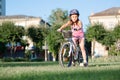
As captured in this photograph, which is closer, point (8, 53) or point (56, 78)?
point (56, 78)

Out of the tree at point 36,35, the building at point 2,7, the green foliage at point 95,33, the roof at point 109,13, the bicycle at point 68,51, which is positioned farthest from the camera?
the building at point 2,7

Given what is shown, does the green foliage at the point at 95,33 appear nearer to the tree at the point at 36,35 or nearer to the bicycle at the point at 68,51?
the tree at the point at 36,35

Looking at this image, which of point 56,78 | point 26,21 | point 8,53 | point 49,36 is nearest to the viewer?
point 56,78

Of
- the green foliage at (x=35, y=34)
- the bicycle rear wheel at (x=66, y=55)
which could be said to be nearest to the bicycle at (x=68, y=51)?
the bicycle rear wheel at (x=66, y=55)

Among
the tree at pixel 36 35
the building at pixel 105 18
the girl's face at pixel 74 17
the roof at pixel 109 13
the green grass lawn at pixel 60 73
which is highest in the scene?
the roof at pixel 109 13

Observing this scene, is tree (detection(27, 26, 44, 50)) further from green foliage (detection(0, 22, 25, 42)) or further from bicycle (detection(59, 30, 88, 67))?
bicycle (detection(59, 30, 88, 67))

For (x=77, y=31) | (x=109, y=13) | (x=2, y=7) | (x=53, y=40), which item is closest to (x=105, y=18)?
(x=109, y=13)

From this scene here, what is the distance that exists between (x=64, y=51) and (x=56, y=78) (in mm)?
3514

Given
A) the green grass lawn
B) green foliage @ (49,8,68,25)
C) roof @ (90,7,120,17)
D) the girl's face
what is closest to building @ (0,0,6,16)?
green foliage @ (49,8,68,25)

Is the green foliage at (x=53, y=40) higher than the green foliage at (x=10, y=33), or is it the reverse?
the green foliage at (x=10, y=33)

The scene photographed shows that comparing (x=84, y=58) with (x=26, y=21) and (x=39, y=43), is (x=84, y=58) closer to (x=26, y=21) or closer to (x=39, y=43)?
(x=39, y=43)

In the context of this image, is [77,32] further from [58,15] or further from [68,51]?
[58,15]

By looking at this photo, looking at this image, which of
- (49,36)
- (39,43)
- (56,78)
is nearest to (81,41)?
(56,78)

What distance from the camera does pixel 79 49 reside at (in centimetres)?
845
